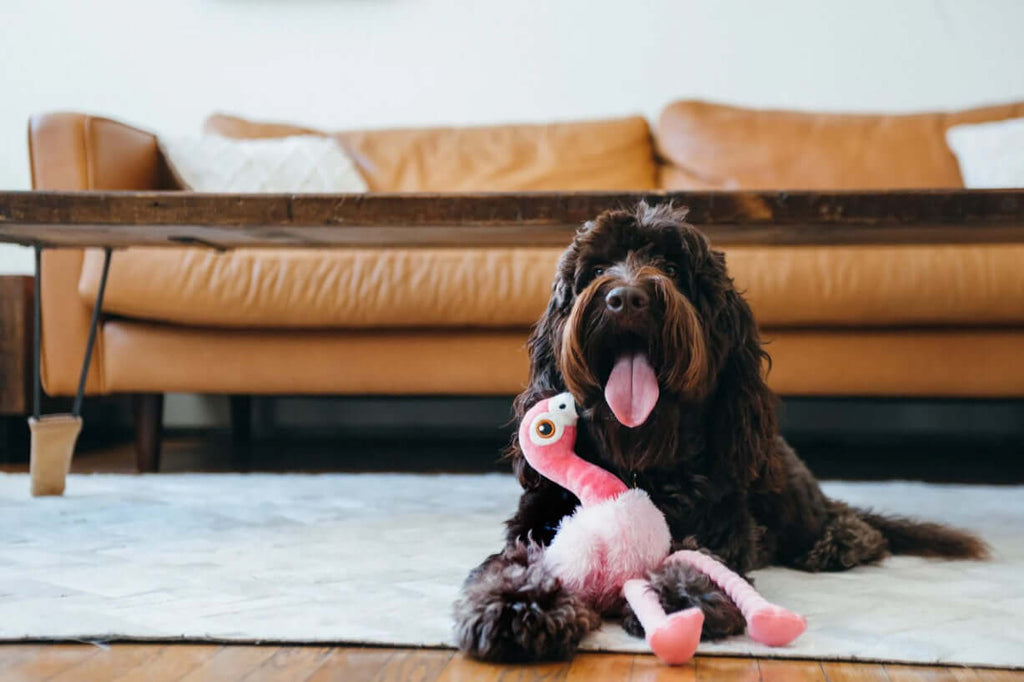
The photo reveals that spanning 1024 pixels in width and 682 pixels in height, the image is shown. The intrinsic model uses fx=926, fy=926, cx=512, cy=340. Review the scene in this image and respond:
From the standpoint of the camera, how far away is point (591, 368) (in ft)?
4.14

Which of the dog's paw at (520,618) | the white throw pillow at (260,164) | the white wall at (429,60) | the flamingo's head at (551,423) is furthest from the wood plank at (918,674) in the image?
the white wall at (429,60)

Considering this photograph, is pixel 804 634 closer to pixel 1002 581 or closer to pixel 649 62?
pixel 1002 581

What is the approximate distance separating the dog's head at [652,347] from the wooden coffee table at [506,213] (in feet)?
1.03

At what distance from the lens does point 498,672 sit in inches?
39.7

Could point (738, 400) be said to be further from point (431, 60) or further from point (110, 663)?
point (431, 60)

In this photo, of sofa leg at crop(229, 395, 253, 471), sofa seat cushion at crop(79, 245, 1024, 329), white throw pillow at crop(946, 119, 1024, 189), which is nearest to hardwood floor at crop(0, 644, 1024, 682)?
sofa seat cushion at crop(79, 245, 1024, 329)

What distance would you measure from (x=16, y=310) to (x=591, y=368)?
2.29 metres

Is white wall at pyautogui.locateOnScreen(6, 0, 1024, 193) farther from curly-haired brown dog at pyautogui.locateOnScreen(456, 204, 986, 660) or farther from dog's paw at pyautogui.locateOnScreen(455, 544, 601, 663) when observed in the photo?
dog's paw at pyautogui.locateOnScreen(455, 544, 601, 663)

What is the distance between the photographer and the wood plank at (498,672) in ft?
3.24

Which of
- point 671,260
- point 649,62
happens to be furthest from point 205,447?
point 671,260

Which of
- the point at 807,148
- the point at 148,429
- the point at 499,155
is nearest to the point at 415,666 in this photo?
the point at 148,429

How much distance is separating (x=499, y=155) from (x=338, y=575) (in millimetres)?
2295

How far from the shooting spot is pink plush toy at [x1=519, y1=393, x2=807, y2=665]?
1.09m

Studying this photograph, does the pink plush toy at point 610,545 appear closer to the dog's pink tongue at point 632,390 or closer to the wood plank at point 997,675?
the dog's pink tongue at point 632,390
